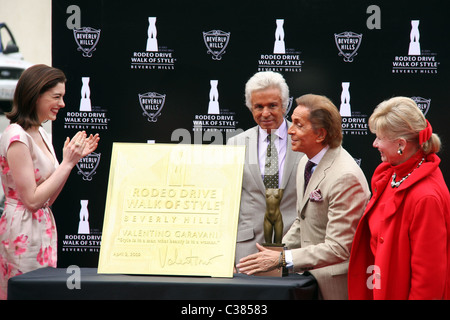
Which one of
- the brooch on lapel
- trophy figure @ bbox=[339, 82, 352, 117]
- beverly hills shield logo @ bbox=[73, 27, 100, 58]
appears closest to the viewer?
the brooch on lapel

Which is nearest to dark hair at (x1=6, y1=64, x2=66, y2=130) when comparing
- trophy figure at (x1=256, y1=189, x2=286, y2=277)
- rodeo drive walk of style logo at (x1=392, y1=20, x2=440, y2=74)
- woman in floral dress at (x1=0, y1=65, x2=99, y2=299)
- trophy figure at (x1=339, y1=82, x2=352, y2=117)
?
woman in floral dress at (x1=0, y1=65, x2=99, y2=299)

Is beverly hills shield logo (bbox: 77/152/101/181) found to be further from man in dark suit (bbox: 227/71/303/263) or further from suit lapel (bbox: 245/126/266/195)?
suit lapel (bbox: 245/126/266/195)

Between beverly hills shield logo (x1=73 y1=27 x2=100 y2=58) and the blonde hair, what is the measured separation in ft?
11.0

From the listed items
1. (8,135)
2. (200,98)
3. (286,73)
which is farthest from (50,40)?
(8,135)

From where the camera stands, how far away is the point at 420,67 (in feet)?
15.9

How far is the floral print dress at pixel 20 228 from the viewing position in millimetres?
2889

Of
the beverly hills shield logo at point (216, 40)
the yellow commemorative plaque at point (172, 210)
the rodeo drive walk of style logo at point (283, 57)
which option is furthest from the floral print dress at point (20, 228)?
the rodeo drive walk of style logo at point (283, 57)

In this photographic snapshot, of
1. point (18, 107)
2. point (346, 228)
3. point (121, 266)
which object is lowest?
point (121, 266)

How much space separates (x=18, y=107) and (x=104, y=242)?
3.45 feet

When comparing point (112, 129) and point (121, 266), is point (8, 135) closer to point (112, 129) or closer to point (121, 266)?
point (121, 266)

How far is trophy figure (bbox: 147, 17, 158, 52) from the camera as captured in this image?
16.4 ft

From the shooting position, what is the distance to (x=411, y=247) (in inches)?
88.7

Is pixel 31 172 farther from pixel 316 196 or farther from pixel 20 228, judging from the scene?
pixel 316 196

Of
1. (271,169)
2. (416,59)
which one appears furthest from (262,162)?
(416,59)
